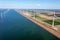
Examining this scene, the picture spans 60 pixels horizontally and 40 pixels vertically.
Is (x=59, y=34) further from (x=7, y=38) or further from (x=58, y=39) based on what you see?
(x=7, y=38)

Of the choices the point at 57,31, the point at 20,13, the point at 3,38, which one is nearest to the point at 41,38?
the point at 57,31

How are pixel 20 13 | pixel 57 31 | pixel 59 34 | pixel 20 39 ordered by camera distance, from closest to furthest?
1. pixel 20 39
2. pixel 59 34
3. pixel 57 31
4. pixel 20 13

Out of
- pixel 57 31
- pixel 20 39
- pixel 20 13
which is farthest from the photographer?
pixel 20 13

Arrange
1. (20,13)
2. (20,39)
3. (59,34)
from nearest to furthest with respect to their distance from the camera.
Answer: (20,39), (59,34), (20,13)

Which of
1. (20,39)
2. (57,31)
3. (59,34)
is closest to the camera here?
(20,39)

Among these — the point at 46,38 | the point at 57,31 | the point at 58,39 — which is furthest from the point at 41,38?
the point at 57,31

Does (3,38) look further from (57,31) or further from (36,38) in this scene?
(57,31)

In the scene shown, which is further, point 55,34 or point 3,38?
point 55,34

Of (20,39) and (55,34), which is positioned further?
(55,34)
